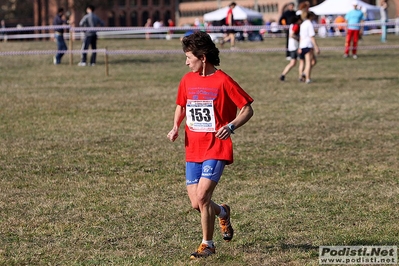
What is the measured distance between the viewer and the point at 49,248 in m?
6.82

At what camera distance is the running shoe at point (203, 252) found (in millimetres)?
6363

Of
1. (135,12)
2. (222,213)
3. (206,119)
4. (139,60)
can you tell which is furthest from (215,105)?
(135,12)

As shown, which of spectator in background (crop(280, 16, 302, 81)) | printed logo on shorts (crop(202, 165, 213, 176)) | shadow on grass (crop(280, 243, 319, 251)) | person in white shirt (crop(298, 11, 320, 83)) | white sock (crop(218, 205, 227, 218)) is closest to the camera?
printed logo on shorts (crop(202, 165, 213, 176))

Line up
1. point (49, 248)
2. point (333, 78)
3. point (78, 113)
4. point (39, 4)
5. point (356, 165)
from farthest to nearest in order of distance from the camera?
point (39, 4)
point (333, 78)
point (78, 113)
point (356, 165)
point (49, 248)

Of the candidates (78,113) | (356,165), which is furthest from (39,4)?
(356,165)

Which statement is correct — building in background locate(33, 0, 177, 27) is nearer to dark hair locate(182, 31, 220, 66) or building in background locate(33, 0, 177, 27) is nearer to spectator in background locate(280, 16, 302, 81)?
spectator in background locate(280, 16, 302, 81)

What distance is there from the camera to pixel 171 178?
390 inches

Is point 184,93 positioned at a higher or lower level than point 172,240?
higher

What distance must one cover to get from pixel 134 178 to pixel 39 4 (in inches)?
3023

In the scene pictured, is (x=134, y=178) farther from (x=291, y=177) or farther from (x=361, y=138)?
(x=361, y=138)

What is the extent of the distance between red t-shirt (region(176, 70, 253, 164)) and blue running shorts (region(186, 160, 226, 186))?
0.04m

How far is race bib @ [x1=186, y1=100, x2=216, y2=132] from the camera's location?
20.7ft

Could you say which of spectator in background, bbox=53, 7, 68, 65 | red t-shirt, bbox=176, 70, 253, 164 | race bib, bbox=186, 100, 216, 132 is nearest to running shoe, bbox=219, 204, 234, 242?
red t-shirt, bbox=176, 70, 253, 164

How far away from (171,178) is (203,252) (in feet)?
11.7
